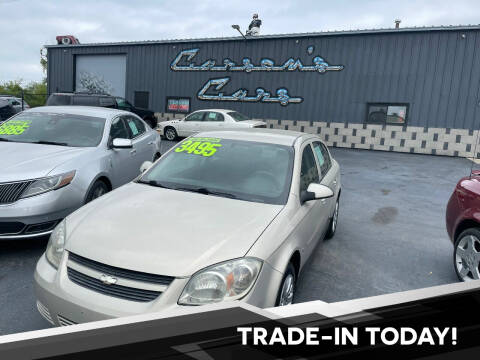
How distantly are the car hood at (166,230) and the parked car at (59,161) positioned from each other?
116 cm

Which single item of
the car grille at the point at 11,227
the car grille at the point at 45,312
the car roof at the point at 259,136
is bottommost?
the car grille at the point at 45,312

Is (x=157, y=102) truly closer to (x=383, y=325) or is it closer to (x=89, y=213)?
(x=89, y=213)

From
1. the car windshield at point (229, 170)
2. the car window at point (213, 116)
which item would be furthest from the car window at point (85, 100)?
the car windshield at point (229, 170)

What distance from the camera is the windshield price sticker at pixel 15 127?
17.5ft

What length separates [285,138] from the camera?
4.00 metres

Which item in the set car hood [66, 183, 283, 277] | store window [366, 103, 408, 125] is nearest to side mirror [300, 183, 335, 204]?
car hood [66, 183, 283, 277]

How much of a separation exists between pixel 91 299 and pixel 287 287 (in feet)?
4.41

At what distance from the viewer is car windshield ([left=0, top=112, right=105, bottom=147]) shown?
5168 mm

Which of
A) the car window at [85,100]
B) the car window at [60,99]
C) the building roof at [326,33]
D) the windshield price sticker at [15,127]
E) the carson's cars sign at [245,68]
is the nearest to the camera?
the windshield price sticker at [15,127]

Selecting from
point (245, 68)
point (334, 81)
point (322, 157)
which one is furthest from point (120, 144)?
point (245, 68)

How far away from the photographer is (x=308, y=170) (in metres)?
3.83

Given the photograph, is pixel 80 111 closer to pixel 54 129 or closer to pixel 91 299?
pixel 54 129

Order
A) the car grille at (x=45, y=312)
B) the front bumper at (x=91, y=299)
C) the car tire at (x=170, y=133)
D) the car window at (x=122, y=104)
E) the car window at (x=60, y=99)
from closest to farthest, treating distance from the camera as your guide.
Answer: the front bumper at (x=91, y=299)
the car grille at (x=45, y=312)
the car window at (x=60, y=99)
the car window at (x=122, y=104)
the car tire at (x=170, y=133)

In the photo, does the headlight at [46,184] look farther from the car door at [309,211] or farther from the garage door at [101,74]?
the garage door at [101,74]
